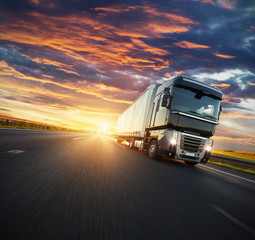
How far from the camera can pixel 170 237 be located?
2.20 meters

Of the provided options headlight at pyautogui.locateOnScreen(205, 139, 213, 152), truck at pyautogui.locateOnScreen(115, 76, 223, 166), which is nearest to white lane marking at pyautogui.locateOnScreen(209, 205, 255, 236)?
truck at pyautogui.locateOnScreen(115, 76, 223, 166)

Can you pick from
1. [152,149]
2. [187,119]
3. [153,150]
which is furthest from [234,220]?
[152,149]

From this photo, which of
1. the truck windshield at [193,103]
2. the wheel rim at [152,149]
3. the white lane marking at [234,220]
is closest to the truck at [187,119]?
the truck windshield at [193,103]

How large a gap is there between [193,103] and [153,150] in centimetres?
309

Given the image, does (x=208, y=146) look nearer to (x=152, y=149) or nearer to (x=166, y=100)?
(x=152, y=149)

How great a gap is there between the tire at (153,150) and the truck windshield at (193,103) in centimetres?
221

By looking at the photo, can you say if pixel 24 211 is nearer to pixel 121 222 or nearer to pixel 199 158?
pixel 121 222

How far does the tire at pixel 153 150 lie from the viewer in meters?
10.1

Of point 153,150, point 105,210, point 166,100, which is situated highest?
point 166,100

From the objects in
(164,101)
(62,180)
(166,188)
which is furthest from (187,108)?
(62,180)

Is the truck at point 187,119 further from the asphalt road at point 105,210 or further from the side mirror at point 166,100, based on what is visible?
the asphalt road at point 105,210

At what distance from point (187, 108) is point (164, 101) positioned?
1096mm

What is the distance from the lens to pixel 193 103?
928 cm

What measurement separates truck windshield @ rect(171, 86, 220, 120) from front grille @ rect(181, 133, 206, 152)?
1.07 metres
